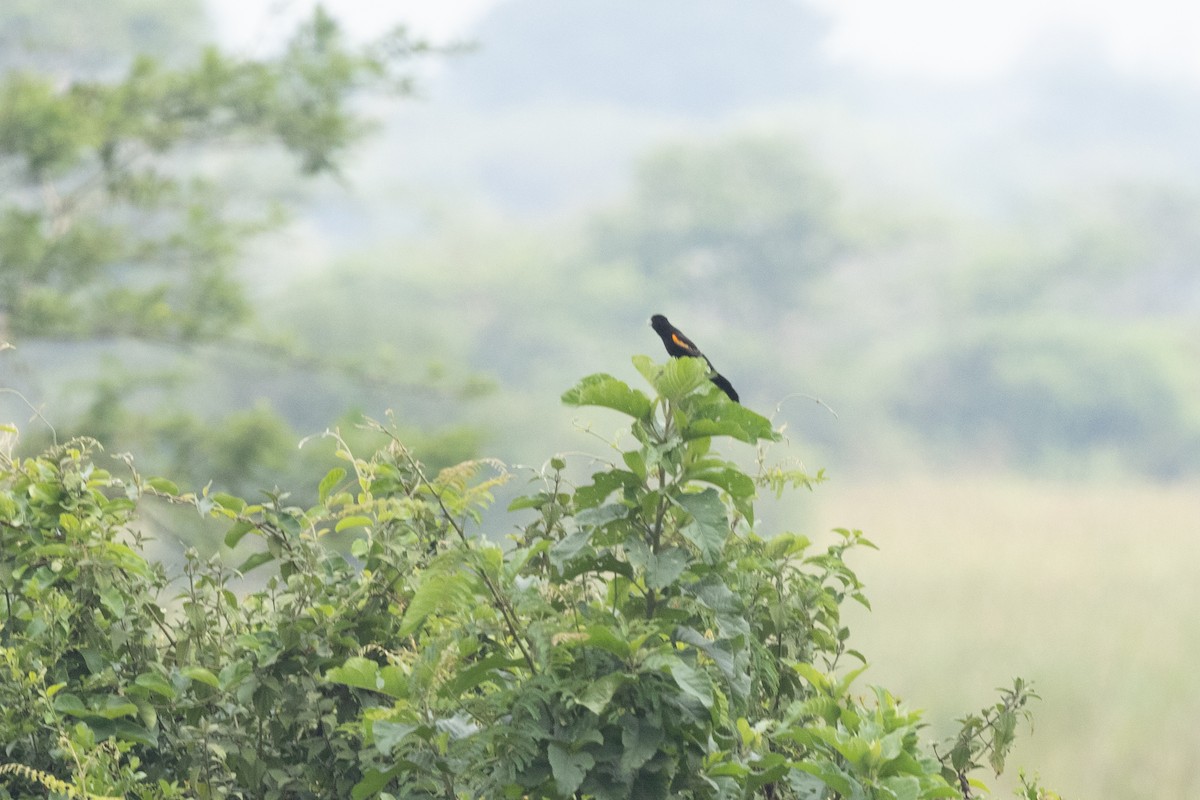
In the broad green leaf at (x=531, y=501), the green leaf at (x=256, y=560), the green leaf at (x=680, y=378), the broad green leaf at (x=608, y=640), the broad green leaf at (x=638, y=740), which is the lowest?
the broad green leaf at (x=638, y=740)

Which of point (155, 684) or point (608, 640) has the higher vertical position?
point (608, 640)

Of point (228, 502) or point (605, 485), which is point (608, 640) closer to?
point (605, 485)

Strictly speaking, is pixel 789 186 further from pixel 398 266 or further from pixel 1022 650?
pixel 1022 650

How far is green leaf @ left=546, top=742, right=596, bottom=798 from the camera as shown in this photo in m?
1.14

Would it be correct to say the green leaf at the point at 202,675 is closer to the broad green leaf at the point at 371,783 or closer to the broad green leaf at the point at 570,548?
the broad green leaf at the point at 371,783

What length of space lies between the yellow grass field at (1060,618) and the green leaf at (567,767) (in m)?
13.9

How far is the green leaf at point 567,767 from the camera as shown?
1.14 meters

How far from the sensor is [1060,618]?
2045 cm

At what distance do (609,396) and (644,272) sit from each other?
33818 mm

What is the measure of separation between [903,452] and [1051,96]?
2556cm

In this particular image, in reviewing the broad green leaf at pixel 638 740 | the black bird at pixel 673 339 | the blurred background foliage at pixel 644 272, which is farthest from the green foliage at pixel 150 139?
the broad green leaf at pixel 638 740

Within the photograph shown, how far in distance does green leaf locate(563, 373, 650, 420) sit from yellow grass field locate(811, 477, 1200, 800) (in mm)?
13875

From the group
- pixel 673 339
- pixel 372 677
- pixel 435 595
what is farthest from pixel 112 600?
pixel 673 339

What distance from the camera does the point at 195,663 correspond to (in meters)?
1.67
